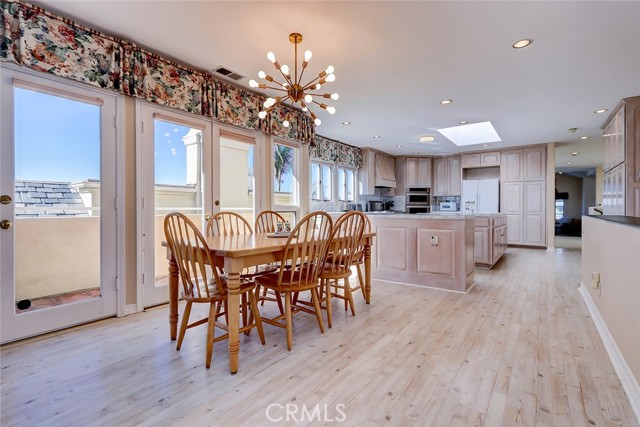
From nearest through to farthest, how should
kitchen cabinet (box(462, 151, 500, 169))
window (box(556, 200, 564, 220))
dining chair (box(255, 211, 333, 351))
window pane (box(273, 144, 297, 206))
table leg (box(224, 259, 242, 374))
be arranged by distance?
1. table leg (box(224, 259, 242, 374))
2. dining chair (box(255, 211, 333, 351))
3. window pane (box(273, 144, 297, 206))
4. kitchen cabinet (box(462, 151, 500, 169))
5. window (box(556, 200, 564, 220))

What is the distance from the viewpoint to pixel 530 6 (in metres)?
2.17

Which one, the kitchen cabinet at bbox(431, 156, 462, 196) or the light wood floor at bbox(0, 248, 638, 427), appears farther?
the kitchen cabinet at bbox(431, 156, 462, 196)

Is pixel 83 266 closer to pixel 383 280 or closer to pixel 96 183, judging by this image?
pixel 96 183

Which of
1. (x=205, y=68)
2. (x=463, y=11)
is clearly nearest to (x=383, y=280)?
(x=463, y=11)

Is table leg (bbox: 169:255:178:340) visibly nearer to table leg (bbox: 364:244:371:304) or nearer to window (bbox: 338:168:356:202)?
table leg (bbox: 364:244:371:304)

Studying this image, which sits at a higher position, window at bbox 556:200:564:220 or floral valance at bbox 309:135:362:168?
floral valance at bbox 309:135:362:168

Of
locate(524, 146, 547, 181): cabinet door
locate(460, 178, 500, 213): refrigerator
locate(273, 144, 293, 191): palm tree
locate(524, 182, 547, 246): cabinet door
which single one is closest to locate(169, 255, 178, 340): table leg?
locate(273, 144, 293, 191): palm tree

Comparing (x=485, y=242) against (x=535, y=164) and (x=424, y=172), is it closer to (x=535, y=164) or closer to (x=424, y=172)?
(x=535, y=164)

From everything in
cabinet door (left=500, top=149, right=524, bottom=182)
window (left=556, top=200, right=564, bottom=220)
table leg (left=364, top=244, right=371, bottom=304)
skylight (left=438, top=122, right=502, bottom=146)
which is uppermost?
skylight (left=438, top=122, right=502, bottom=146)

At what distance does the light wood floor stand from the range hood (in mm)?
5100

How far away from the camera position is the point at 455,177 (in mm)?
8047

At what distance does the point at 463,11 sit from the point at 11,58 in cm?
320

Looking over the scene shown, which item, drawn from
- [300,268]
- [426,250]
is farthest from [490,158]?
[300,268]

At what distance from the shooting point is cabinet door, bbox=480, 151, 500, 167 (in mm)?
7359
